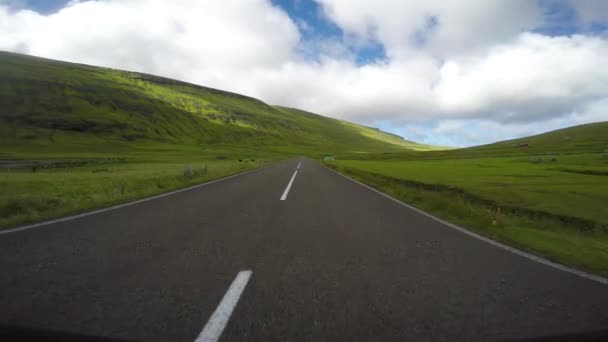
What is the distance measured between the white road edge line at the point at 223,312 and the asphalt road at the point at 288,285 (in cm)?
7

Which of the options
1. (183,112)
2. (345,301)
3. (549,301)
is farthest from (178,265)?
(183,112)

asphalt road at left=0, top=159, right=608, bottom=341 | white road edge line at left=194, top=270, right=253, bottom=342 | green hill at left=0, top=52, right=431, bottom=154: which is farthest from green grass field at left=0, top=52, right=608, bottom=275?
white road edge line at left=194, top=270, right=253, bottom=342

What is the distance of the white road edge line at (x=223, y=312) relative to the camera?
2.81 m

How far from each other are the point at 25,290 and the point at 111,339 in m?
1.97

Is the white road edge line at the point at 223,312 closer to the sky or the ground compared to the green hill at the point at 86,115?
closer to the ground

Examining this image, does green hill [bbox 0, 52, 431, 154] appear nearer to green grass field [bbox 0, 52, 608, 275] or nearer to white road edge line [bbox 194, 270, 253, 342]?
green grass field [bbox 0, 52, 608, 275]

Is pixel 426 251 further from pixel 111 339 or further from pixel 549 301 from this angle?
pixel 111 339

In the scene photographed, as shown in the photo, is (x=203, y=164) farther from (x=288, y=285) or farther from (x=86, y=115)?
(x=86, y=115)

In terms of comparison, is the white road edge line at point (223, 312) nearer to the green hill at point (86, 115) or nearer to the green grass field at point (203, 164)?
the green grass field at point (203, 164)

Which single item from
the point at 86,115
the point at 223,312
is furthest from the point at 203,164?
the point at 86,115

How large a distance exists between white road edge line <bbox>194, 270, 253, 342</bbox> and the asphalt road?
0.07m

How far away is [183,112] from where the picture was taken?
185250 mm

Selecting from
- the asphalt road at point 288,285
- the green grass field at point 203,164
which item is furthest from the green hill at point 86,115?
the asphalt road at point 288,285

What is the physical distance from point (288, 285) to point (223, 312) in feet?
3.41
